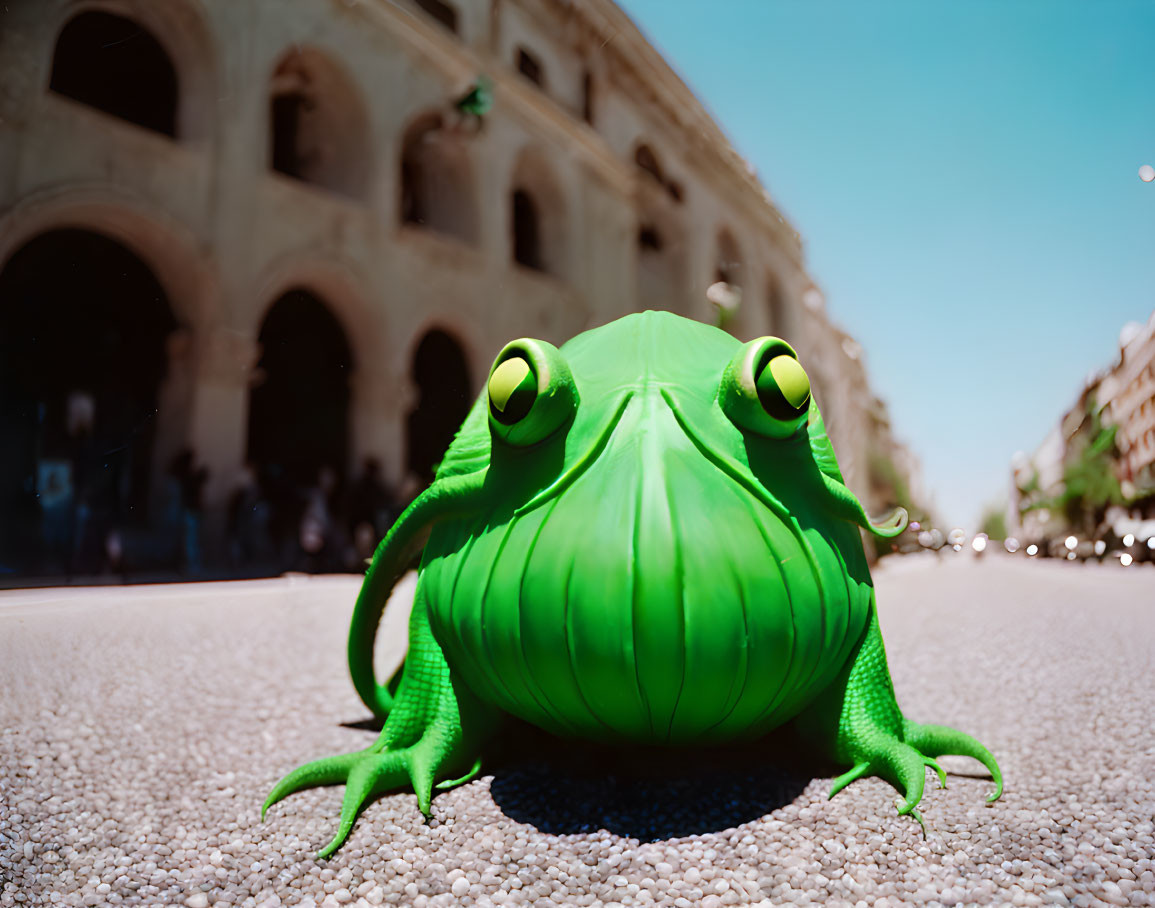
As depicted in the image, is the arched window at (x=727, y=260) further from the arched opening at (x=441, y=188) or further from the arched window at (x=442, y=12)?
the arched window at (x=442, y=12)

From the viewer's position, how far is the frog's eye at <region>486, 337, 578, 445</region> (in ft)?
5.50

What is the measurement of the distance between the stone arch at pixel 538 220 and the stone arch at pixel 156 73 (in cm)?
567

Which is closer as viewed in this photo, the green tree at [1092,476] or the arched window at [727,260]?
the green tree at [1092,476]

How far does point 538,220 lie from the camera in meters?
13.3

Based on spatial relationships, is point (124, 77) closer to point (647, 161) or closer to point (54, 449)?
point (647, 161)

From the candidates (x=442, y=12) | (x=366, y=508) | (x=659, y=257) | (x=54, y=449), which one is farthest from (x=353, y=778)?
(x=442, y=12)

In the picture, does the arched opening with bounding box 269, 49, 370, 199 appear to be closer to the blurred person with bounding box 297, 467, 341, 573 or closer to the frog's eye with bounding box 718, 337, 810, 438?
the blurred person with bounding box 297, 467, 341, 573

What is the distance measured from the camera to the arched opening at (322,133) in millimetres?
9891

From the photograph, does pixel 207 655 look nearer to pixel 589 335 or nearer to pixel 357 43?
pixel 589 335

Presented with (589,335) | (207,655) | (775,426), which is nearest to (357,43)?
(207,655)

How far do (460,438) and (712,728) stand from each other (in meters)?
0.93

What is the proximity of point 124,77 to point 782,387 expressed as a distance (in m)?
8.82

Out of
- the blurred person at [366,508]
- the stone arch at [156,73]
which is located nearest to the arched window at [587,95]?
the stone arch at [156,73]

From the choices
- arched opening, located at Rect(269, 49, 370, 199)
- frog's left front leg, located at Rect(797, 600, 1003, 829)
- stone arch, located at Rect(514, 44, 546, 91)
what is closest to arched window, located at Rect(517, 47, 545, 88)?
stone arch, located at Rect(514, 44, 546, 91)
